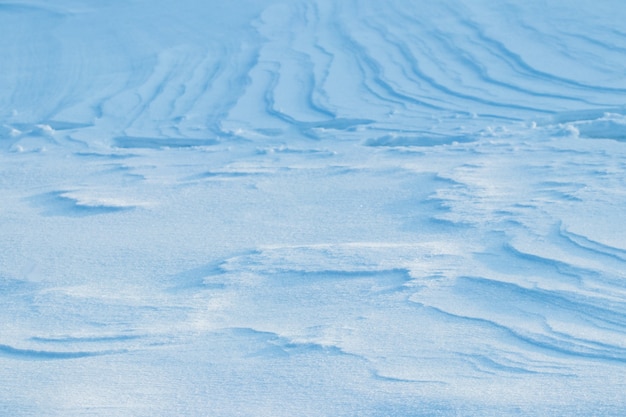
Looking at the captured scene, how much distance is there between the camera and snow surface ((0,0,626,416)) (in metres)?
1.39

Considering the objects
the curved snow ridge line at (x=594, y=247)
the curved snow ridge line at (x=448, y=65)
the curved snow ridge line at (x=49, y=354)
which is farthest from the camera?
the curved snow ridge line at (x=448, y=65)

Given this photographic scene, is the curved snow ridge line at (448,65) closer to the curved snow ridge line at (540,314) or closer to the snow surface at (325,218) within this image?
the snow surface at (325,218)

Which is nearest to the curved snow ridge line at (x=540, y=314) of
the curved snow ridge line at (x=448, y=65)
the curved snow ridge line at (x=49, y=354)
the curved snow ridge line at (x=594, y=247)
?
the curved snow ridge line at (x=594, y=247)

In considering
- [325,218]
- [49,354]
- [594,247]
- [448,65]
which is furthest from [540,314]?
[448,65]

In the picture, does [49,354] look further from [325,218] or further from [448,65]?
[448,65]

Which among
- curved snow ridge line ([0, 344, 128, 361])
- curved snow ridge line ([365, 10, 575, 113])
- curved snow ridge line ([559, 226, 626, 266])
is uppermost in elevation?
curved snow ridge line ([365, 10, 575, 113])

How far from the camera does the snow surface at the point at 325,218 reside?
1.39 metres

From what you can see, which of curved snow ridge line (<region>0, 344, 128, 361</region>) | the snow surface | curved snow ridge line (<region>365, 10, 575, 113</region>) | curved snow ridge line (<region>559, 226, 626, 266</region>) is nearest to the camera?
the snow surface

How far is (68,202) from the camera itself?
93.5 inches

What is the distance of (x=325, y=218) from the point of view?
6.95 ft

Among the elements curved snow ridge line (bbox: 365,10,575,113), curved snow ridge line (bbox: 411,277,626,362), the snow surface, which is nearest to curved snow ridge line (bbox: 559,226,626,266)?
the snow surface

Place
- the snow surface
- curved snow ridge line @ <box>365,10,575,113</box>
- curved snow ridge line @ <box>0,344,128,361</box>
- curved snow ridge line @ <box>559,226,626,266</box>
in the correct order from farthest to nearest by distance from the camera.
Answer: curved snow ridge line @ <box>365,10,575,113</box>, curved snow ridge line @ <box>559,226,626,266</box>, curved snow ridge line @ <box>0,344,128,361</box>, the snow surface

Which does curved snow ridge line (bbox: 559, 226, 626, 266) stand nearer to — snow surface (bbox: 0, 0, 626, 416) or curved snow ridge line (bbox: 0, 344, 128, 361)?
snow surface (bbox: 0, 0, 626, 416)

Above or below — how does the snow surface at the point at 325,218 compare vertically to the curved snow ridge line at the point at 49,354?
above
